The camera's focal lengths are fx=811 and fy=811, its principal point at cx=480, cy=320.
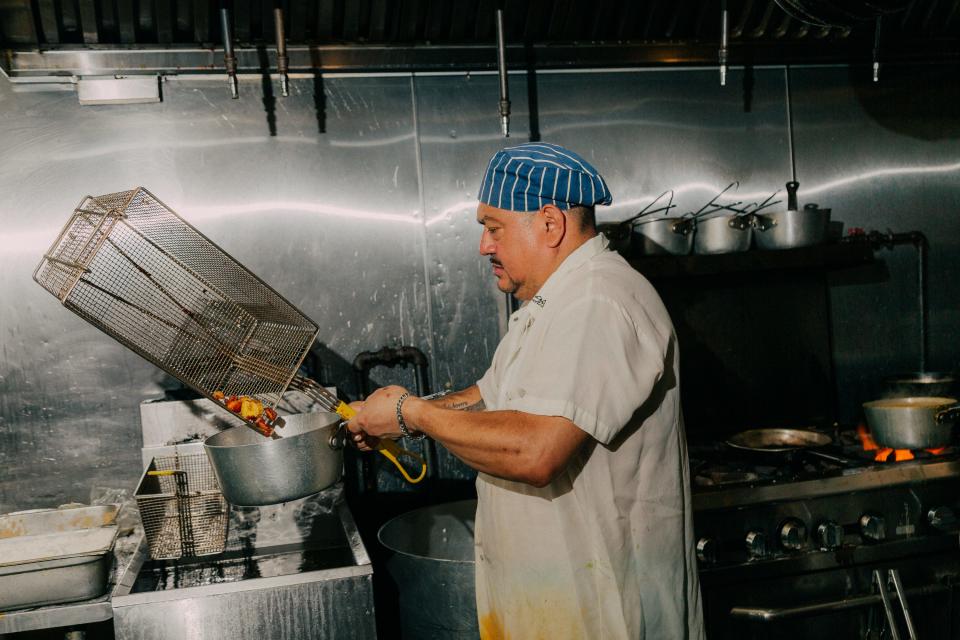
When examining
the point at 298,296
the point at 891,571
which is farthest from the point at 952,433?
the point at 298,296

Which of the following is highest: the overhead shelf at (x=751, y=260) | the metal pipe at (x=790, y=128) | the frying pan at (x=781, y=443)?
the metal pipe at (x=790, y=128)

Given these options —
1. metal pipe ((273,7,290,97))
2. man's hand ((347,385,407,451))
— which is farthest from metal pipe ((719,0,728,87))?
man's hand ((347,385,407,451))

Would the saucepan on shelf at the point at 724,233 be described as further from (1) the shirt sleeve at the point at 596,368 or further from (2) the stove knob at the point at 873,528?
(1) the shirt sleeve at the point at 596,368

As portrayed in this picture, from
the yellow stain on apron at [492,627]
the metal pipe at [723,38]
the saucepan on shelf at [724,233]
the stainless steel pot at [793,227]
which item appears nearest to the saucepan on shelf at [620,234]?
the saucepan on shelf at [724,233]

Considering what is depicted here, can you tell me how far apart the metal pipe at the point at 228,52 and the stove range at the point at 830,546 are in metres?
1.98

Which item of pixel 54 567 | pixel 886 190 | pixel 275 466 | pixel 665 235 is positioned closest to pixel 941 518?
pixel 665 235

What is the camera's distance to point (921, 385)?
9.98 ft

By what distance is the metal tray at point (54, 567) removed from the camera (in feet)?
6.30

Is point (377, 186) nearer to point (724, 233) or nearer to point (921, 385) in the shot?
point (724, 233)

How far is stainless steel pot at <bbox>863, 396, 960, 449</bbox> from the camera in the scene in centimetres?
262

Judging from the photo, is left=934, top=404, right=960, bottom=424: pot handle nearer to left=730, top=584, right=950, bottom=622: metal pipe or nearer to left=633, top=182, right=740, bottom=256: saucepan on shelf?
left=730, top=584, right=950, bottom=622: metal pipe

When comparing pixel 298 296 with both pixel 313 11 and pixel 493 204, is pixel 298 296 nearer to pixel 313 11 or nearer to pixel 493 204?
pixel 313 11

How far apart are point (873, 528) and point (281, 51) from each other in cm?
241

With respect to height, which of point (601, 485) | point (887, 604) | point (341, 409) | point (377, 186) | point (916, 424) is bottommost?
point (887, 604)
